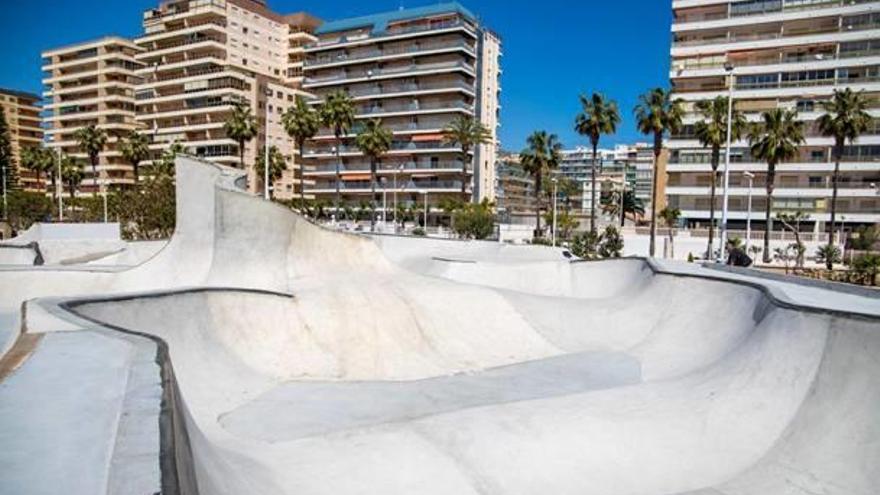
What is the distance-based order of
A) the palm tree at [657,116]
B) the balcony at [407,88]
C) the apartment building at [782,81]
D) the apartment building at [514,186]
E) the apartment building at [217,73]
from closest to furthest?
the palm tree at [657,116], the apartment building at [782,81], the balcony at [407,88], the apartment building at [217,73], the apartment building at [514,186]

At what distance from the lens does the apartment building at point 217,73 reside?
76812 mm

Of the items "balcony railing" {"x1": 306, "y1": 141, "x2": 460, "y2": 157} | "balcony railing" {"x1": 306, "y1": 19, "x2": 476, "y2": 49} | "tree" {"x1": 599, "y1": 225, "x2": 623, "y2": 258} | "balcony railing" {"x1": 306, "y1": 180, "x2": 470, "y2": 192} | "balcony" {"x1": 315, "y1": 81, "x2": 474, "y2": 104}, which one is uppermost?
"balcony railing" {"x1": 306, "y1": 19, "x2": 476, "y2": 49}

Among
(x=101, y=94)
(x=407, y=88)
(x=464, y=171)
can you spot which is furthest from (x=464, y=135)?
(x=101, y=94)

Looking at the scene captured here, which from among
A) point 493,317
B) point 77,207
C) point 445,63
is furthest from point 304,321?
point 77,207

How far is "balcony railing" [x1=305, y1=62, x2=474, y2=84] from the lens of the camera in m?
70.8

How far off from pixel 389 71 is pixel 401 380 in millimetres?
67962

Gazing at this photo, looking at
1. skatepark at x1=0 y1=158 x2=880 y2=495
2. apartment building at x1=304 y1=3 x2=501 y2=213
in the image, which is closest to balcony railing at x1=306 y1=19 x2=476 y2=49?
apartment building at x1=304 y1=3 x2=501 y2=213

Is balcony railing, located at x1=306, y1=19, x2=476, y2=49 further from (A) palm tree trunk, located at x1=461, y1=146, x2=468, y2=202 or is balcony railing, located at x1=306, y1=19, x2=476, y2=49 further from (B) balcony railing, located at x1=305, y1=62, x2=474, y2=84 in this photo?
(A) palm tree trunk, located at x1=461, y1=146, x2=468, y2=202

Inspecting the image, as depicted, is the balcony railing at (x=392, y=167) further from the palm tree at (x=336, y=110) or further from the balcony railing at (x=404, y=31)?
the palm tree at (x=336, y=110)

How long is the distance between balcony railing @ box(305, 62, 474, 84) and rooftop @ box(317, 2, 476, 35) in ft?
19.6

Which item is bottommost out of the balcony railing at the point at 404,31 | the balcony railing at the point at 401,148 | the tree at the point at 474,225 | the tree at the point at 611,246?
the tree at the point at 611,246

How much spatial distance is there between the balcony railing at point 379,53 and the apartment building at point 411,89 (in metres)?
0.15

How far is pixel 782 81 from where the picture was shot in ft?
186

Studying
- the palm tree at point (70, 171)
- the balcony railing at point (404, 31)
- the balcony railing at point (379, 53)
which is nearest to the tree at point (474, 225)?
the balcony railing at point (379, 53)
